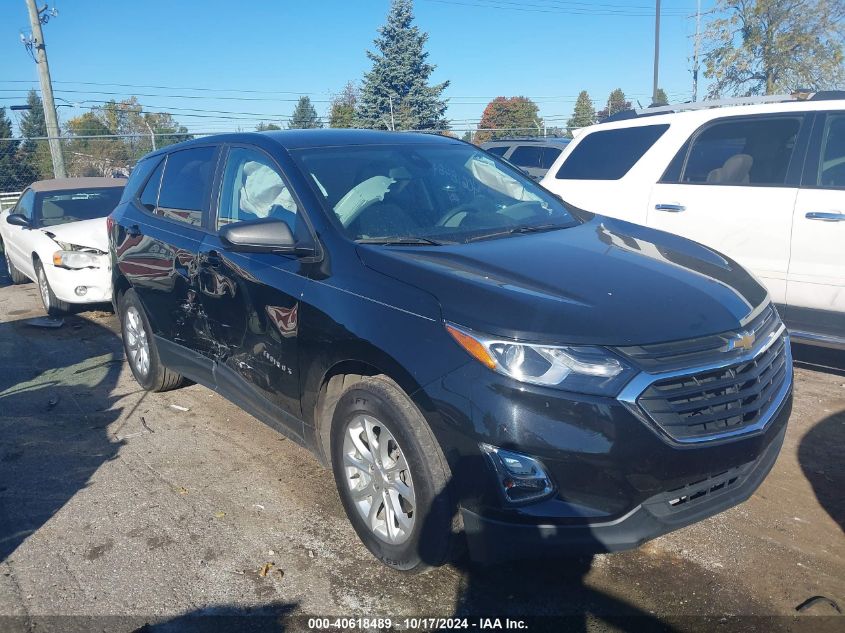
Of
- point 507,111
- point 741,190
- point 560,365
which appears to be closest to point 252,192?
point 560,365

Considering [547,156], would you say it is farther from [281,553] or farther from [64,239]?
[281,553]

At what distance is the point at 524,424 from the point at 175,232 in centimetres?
298

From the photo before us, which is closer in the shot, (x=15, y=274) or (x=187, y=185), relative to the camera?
(x=187, y=185)

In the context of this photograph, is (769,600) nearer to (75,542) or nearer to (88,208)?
(75,542)

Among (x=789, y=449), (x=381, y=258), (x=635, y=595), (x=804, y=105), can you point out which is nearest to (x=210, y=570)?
(x=381, y=258)

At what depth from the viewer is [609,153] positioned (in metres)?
6.58

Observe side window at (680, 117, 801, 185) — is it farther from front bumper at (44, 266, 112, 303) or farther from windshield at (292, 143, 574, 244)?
front bumper at (44, 266, 112, 303)

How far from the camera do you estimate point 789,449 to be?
4227 mm

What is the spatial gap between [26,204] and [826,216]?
29.4ft

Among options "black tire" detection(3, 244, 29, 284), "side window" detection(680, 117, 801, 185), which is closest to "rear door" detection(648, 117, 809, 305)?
"side window" detection(680, 117, 801, 185)

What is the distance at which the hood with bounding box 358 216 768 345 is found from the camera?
8.68 feet

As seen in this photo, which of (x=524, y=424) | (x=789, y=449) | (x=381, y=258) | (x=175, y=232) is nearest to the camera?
(x=524, y=424)

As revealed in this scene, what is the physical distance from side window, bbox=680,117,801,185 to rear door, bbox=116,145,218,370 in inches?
149

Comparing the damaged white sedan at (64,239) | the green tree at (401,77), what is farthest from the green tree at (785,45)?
the damaged white sedan at (64,239)
